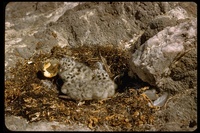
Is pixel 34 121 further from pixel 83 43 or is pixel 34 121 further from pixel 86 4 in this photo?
pixel 86 4

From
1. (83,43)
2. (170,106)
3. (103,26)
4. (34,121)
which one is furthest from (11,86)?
(170,106)

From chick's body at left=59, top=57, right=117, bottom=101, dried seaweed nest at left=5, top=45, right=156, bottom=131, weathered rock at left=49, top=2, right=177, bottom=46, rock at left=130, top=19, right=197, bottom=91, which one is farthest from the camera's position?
weathered rock at left=49, top=2, right=177, bottom=46

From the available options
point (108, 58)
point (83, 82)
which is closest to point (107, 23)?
point (108, 58)

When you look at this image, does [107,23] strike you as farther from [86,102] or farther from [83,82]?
[86,102]

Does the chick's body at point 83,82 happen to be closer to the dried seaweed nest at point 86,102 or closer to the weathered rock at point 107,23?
the dried seaweed nest at point 86,102

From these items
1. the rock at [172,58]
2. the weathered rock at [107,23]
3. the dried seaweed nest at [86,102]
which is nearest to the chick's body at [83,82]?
the dried seaweed nest at [86,102]

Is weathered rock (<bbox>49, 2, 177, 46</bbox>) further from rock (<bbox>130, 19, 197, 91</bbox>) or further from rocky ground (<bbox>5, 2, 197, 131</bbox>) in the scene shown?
rock (<bbox>130, 19, 197, 91</bbox>)

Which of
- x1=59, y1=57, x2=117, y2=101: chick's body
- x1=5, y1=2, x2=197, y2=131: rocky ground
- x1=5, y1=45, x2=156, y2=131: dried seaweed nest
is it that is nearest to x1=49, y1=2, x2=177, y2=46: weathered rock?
x1=5, y1=2, x2=197, y2=131: rocky ground
